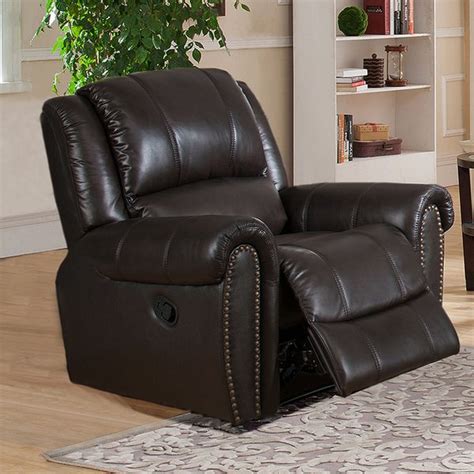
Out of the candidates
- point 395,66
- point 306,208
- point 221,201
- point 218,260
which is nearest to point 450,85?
point 395,66

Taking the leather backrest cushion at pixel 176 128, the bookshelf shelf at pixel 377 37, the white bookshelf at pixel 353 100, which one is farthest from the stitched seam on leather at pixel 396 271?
the bookshelf shelf at pixel 377 37

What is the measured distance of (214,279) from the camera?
2971 millimetres

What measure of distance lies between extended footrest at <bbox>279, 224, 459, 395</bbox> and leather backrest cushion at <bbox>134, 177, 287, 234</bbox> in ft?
1.13

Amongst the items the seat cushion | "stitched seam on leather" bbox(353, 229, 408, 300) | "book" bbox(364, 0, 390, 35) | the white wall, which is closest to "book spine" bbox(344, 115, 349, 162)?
"book" bbox(364, 0, 390, 35)

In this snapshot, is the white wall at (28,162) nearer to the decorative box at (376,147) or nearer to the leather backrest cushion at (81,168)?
the decorative box at (376,147)

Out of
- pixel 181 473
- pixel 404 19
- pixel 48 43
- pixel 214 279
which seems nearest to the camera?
pixel 181 473

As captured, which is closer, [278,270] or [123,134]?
[278,270]

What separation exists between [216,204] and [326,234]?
34 cm

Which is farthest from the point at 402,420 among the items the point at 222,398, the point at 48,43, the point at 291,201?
the point at 48,43

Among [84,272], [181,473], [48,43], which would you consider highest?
[48,43]

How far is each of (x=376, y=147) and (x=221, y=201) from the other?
11.3 ft

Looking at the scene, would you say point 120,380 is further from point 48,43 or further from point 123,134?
point 48,43

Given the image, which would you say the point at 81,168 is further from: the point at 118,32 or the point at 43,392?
the point at 118,32

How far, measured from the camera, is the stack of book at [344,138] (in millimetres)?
6617
